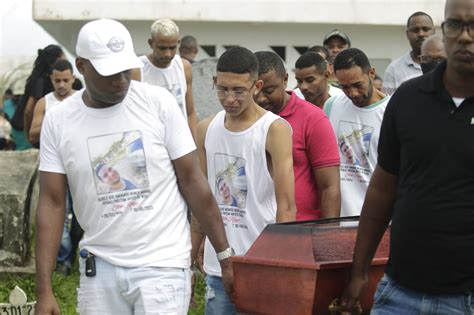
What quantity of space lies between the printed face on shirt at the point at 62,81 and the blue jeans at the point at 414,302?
20.9 feet

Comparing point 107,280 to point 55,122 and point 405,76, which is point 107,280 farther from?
point 405,76

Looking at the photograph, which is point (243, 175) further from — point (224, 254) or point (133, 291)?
point (133, 291)

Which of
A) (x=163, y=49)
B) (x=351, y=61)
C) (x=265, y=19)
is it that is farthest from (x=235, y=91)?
(x=265, y=19)

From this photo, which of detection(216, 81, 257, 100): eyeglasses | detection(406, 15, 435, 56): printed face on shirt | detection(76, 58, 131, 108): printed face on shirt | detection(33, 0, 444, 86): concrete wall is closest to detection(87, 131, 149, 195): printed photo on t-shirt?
detection(76, 58, 131, 108): printed face on shirt

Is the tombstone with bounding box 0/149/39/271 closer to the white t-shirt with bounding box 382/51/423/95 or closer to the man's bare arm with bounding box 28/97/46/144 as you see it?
the man's bare arm with bounding box 28/97/46/144

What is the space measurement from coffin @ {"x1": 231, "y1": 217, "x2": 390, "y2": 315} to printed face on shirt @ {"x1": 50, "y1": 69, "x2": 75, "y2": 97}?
18.1ft

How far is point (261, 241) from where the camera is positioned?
Result: 549cm

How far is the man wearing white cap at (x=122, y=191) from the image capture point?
18.3 ft

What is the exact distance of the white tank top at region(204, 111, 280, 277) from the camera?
21.0 feet

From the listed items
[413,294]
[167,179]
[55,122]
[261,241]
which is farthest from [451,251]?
[55,122]

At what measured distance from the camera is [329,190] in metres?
6.88

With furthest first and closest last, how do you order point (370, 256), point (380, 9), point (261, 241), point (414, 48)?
1. point (380, 9)
2. point (414, 48)
3. point (261, 241)
4. point (370, 256)

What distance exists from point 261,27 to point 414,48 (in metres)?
6.95

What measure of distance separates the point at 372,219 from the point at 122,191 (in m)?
1.25
